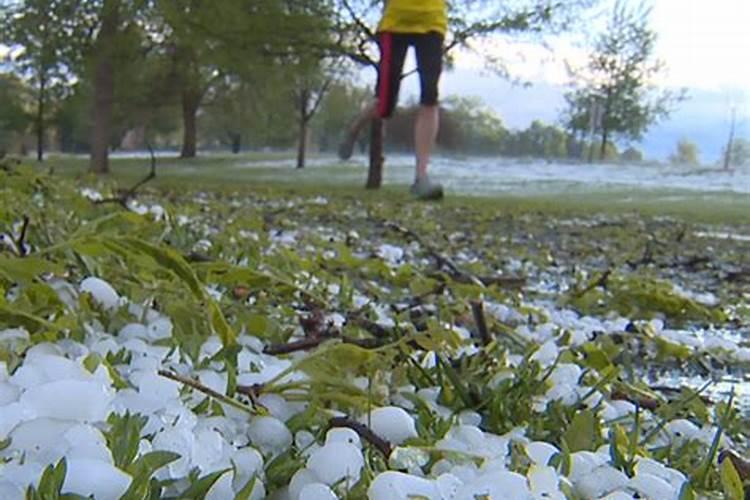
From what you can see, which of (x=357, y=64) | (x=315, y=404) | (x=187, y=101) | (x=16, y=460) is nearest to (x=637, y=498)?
(x=315, y=404)

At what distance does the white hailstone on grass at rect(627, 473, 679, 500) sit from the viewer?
0.39 metres

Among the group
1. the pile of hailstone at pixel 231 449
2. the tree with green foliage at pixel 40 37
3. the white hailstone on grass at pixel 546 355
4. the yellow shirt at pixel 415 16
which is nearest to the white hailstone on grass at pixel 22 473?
the pile of hailstone at pixel 231 449

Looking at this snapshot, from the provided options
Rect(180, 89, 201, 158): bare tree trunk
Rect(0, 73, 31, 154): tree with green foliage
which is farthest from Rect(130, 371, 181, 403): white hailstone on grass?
Rect(180, 89, 201, 158): bare tree trunk

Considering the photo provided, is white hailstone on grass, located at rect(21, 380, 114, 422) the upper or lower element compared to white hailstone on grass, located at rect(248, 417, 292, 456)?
upper

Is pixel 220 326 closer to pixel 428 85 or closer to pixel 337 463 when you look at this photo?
pixel 337 463

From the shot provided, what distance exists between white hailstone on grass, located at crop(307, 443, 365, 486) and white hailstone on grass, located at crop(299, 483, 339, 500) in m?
0.02

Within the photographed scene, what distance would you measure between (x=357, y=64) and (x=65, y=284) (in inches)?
295

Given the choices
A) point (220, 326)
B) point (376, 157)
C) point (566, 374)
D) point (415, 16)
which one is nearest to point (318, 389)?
point (220, 326)

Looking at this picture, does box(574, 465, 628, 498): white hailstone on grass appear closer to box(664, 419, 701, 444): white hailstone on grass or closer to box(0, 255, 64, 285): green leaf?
box(664, 419, 701, 444): white hailstone on grass

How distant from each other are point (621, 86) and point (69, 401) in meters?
8.12

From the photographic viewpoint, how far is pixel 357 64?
795 cm

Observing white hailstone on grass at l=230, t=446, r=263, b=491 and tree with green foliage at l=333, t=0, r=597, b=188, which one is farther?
tree with green foliage at l=333, t=0, r=597, b=188

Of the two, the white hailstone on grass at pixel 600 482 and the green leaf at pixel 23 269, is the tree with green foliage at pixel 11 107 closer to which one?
the green leaf at pixel 23 269

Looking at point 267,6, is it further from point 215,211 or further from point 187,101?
point 187,101
